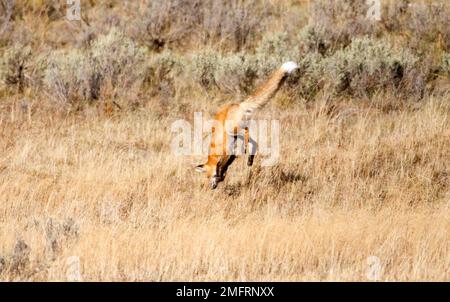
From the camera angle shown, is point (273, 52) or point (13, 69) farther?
point (273, 52)

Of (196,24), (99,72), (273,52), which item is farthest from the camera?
(196,24)

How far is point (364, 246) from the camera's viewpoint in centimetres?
570

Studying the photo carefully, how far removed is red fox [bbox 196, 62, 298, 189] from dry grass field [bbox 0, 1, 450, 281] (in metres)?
0.27

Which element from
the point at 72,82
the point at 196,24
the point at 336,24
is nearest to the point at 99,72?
the point at 72,82

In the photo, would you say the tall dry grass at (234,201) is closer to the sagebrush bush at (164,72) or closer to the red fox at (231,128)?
the red fox at (231,128)

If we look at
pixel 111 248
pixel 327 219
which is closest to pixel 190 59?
pixel 327 219

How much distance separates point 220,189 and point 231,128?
0.69m

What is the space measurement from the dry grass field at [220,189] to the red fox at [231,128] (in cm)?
27

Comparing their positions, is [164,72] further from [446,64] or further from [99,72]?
[446,64]

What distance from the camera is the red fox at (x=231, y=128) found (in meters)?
6.77

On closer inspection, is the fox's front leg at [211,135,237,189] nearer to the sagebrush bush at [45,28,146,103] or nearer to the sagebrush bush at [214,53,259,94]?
the sagebrush bush at [45,28,146,103]

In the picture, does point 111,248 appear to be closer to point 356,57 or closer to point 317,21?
point 356,57

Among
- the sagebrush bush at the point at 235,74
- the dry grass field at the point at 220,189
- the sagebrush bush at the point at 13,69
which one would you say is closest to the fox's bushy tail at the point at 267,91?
the dry grass field at the point at 220,189

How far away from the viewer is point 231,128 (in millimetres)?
6926
